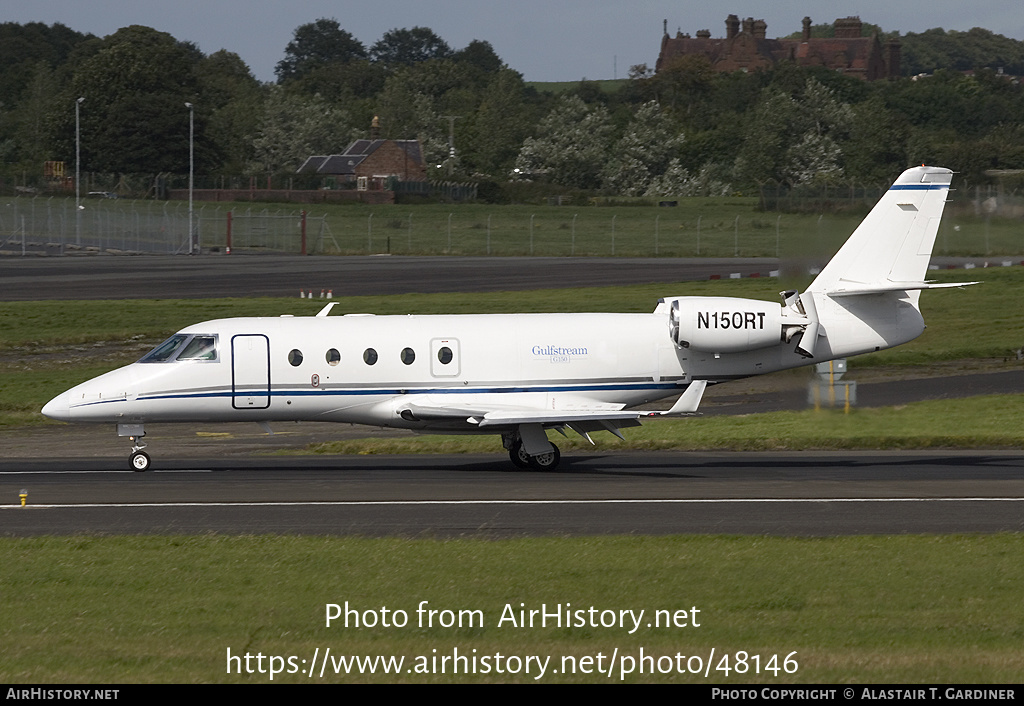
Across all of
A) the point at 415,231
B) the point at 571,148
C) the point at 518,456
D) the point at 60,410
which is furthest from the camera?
the point at 571,148

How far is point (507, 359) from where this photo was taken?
25.9 metres

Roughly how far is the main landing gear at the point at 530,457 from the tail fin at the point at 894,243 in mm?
6069

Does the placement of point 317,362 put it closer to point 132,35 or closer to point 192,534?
point 192,534

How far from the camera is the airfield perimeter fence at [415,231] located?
8869 cm

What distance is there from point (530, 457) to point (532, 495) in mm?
3335

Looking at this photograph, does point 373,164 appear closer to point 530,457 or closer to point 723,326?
point 530,457

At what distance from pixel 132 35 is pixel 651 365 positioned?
13805cm

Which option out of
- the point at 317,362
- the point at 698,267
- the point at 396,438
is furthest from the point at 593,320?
the point at 698,267

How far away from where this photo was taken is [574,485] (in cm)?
2408

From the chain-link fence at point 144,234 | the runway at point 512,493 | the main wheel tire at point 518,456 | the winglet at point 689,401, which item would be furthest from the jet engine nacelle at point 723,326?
the chain-link fence at point 144,234

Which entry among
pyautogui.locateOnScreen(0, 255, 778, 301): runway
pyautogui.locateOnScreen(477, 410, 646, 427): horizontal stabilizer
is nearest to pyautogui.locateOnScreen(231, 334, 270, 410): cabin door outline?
pyautogui.locateOnScreen(477, 410, 646, 427): horizontal stabilizer

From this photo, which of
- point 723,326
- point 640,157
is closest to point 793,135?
point 640,157

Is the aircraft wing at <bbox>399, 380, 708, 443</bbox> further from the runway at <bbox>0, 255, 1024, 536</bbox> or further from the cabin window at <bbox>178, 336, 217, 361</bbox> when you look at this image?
the cabin window at <bbox>178, 336, 217, 361</bbox>

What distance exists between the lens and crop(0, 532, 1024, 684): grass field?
12.0m
